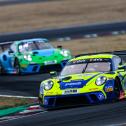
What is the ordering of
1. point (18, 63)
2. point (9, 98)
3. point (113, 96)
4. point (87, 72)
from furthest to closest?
point (18, 63)
point (9, 98)
point (87, 72)
point (113, 96)

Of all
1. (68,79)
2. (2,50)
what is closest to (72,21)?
(2,50)

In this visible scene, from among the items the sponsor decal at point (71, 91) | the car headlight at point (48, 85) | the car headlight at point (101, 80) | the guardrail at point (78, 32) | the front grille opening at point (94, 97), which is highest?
the car headlight at point (101, 80)

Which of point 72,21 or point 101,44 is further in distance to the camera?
point 72,21

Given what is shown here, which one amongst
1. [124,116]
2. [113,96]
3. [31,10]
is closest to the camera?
[124,116]

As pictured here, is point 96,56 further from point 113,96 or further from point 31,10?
point 31,10

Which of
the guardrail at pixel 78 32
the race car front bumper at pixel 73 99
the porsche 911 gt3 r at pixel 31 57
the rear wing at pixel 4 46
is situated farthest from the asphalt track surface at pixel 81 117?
the guardrail at pixel 78 32

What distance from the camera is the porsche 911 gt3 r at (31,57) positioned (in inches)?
860

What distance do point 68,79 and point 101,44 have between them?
15.5m

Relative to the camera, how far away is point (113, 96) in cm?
1333

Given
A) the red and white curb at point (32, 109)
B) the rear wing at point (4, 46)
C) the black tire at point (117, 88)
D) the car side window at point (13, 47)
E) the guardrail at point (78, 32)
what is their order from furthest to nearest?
1. the guardrail at point (78, 32)
2. the rear wing at point (4, 46)
3. the car side window at point (13, 47)
4. the red and white curb at point (32, 109)
5. the black tire at point (117, 88)

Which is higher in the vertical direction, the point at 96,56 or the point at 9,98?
the point at 96,56

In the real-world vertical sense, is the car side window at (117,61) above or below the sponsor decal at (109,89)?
above

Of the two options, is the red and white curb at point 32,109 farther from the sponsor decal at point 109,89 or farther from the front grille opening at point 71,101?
the sponsor decal at point 109,89

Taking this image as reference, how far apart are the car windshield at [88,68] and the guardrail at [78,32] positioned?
15880mm
